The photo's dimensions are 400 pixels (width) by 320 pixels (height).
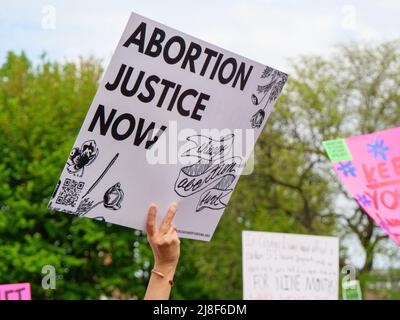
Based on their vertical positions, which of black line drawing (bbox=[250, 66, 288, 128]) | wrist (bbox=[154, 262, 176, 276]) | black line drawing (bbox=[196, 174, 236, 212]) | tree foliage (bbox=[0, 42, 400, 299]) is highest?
tree foliage (bbox=[0, 42, 400, 299])

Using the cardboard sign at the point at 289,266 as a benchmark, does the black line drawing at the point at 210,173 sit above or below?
below

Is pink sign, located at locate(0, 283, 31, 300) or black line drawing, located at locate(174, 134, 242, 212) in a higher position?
black line drawing, located at locate(174, 134, 242, 212)

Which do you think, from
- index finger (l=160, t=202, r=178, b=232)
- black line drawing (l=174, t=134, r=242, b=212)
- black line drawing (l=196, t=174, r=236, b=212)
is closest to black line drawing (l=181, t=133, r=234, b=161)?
black line drawing (l=174, t=134, r=242, b=212)

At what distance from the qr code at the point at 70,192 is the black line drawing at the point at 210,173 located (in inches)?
16.4

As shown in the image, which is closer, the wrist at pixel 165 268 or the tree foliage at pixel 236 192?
the wrist at pixel 165 268

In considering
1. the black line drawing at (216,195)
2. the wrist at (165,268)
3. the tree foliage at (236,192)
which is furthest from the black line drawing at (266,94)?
the tree foliage at (236,192)

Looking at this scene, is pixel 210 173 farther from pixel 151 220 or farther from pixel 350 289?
pixel 350 289

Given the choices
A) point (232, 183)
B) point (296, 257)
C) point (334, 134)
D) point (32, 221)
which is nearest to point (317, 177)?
point (334, 134)

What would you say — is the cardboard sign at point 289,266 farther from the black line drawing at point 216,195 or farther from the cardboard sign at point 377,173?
the black line drawing at point 216,195

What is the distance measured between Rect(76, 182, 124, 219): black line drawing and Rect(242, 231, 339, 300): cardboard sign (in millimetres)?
7784

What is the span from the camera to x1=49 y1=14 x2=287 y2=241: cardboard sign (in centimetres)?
369

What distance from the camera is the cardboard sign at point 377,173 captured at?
6.38m

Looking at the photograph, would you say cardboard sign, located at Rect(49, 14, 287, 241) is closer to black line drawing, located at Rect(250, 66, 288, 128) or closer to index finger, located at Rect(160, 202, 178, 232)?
black line drawing, located at Rect(250, 66, 288, 128)

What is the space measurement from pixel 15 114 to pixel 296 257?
54.5ft
